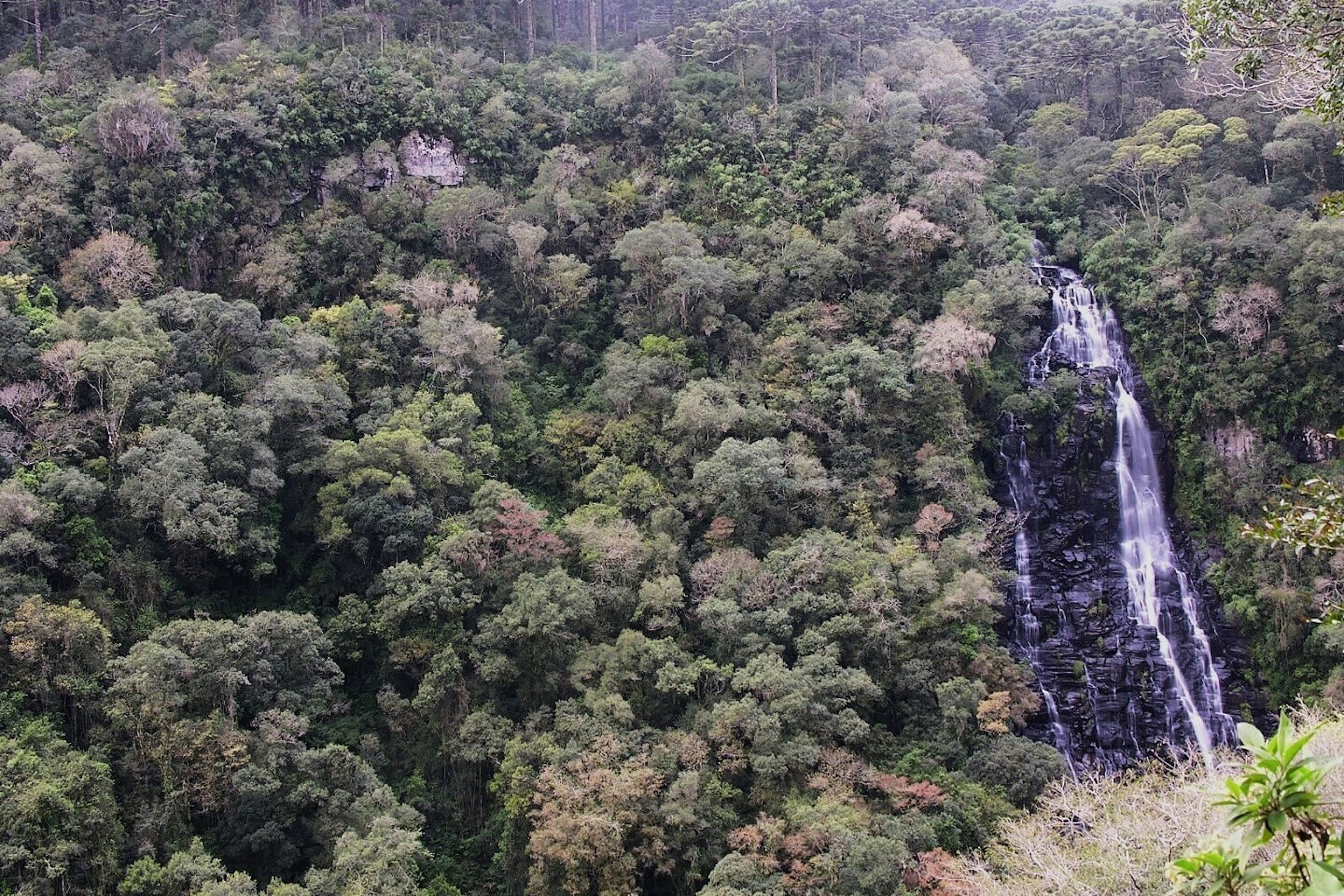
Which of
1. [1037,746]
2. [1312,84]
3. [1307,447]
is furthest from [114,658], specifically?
[1307,447]

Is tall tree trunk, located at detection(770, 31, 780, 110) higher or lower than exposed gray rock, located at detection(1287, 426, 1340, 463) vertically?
higher

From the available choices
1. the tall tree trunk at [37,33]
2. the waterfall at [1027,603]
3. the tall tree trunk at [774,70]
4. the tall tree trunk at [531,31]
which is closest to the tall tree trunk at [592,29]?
the tall tree trunk at [531,31]

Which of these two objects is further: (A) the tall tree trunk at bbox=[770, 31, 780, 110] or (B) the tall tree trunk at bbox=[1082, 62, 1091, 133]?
(B) the tall tree trunk at bbox=[1082, 62, 1091, 133]

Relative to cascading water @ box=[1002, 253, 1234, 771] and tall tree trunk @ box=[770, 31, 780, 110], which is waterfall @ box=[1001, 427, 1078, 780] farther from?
tall tree trunk @ box=[770, 31, 780, 110]

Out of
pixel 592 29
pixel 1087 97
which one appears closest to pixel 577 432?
pixel 1087 97

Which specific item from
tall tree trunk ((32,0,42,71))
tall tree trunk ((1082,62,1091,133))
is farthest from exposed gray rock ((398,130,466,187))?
tall tree trunk ((1082,62,1091,133))

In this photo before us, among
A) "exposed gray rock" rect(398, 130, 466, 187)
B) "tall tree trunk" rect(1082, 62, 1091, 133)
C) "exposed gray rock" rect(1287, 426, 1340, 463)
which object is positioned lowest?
"exposed gray rock" rect(1287, 426, 1340, 463)

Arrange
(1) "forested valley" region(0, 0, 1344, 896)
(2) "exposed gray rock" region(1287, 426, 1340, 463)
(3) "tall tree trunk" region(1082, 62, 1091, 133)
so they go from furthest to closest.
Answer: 1. (3) "tall tree trunk" region(1082, 62, 1091, 133)
2. (2) "exposed gray rock" region(1287, 426, 1340, 463)
3. (1) "forested valley" region(0, 0, 1344, 896)
